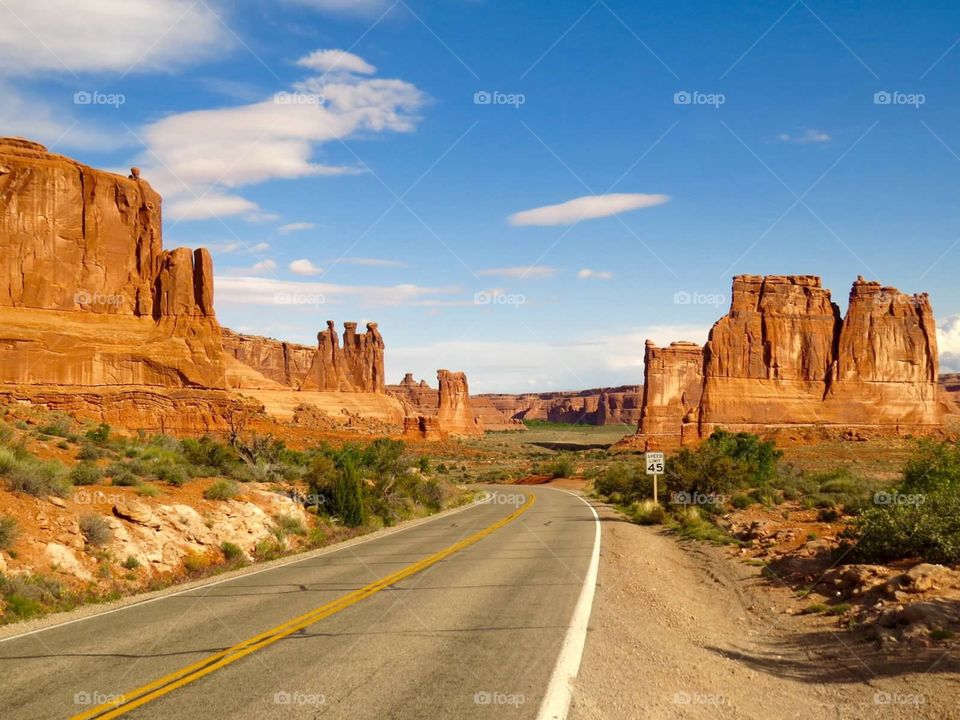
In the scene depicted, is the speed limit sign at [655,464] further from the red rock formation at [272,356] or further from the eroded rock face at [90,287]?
the red rock formation at [272,356]

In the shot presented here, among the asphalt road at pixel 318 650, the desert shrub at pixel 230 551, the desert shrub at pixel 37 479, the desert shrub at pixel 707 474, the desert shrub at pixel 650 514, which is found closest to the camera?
the asphalt road at pixel 318 650

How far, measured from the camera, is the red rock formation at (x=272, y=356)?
13400 cm

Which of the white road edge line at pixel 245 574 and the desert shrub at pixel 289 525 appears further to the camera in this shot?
the desert shrub at pixel 289 525

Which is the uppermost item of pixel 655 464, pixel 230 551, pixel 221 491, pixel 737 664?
pixel 655 464

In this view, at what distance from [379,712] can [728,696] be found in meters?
3.12

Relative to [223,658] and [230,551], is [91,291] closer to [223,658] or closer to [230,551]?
[230,551]

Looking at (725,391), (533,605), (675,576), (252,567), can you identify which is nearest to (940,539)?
(675,576)

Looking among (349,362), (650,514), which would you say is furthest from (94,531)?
(349,362)

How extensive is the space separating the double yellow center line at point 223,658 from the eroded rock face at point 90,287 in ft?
114

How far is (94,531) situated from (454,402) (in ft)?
454

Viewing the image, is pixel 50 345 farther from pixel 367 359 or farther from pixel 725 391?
pixel 367 359

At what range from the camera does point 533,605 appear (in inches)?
402

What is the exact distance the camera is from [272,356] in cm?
14012

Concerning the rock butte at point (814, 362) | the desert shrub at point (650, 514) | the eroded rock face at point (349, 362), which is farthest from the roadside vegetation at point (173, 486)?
the eroded rock face at point (349, 362)
